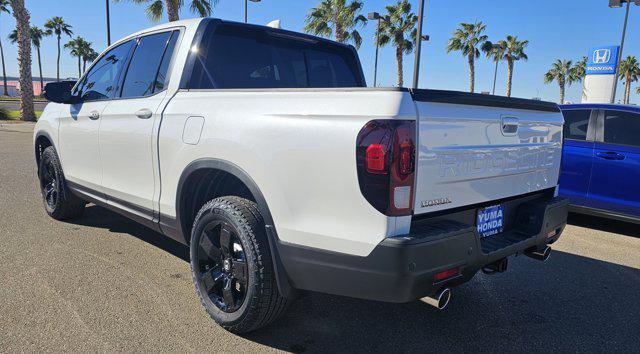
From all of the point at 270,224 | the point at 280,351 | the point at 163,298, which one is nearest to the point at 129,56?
the point at 163,298

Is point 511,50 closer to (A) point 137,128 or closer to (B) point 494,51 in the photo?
(B) point 494,51

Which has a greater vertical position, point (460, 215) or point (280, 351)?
point (460, 215)

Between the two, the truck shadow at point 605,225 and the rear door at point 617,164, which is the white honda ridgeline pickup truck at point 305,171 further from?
the truck shadow at point 605,225

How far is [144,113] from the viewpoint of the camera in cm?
334

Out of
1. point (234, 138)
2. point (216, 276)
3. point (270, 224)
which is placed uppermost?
point (234, 138)

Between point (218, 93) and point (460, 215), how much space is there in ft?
5.19

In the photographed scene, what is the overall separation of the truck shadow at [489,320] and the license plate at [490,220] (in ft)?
2.25

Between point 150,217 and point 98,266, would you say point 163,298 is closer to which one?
point 150,217

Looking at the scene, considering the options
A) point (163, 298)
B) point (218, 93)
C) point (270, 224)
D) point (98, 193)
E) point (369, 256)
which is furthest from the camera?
point (98, 193)

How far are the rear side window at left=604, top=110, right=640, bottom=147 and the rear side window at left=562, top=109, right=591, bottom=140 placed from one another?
0.21m

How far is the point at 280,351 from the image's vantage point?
266 centimetres

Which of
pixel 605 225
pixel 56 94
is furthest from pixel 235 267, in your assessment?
pixel 605 225

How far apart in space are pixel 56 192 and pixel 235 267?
324 cm

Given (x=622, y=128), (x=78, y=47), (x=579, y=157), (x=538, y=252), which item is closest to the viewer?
(x=538, y=252)
